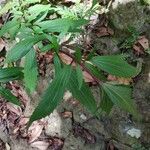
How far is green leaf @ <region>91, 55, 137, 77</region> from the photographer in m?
1.85

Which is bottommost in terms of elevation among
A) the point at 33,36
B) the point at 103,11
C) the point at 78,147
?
the point at 78,147

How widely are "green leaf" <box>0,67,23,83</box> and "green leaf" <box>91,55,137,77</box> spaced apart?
48cm

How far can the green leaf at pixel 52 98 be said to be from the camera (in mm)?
1726

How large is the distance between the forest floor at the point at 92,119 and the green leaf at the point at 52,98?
1.49 m

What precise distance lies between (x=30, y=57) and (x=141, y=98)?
5.25 ft

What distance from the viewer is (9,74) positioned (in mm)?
1895

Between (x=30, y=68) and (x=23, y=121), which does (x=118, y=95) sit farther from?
(x=23, y=121)

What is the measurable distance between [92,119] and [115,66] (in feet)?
4.68

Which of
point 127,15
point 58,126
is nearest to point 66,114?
point 58,126

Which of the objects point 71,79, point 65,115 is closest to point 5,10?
point 65,115

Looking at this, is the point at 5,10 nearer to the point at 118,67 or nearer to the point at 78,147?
the point at 78,147

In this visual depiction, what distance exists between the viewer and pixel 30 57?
6.36 ft

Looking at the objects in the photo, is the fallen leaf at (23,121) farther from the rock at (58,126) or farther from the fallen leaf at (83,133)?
the fallen leaf at (83,133)

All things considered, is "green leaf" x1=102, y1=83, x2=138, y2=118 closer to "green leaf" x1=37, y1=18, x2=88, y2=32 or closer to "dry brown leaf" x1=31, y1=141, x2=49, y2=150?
"green leaf" x1=37, y1=18, x2=88, y2=32
